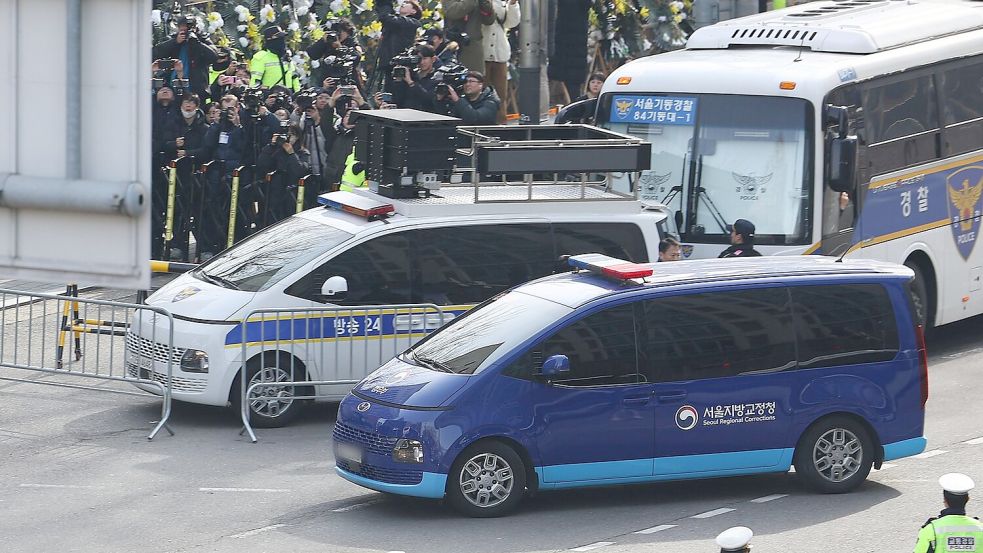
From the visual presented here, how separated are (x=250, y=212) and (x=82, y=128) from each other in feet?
47.2

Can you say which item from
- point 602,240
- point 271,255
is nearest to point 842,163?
point 602,240

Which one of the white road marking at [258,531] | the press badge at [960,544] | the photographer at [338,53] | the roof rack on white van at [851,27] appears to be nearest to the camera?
the press badge at [960,544]

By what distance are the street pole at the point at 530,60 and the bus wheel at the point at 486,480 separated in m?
7.36

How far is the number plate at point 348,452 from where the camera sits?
10586 mm

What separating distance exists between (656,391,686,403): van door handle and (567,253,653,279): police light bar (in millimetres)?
827

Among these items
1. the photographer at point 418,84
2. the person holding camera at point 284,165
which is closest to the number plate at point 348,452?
the person holding camera at point 284,165

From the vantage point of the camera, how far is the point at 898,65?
1597 centimetres

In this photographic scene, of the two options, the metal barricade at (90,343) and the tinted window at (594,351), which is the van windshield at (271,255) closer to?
the metal barricade at (90,343)

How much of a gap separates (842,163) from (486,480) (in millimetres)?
5905

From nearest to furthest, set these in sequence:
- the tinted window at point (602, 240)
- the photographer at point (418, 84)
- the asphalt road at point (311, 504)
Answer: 1. the asphalt road at point (311, 504)
2. the tinted window at point (602, 240)
3. the photographer at point (418, 84)

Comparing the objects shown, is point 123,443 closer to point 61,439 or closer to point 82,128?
point 61,439

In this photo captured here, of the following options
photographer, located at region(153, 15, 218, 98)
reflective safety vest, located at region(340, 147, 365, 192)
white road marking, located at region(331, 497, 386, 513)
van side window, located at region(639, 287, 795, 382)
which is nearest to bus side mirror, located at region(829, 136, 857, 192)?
van side window, located at region(639, 287, 795, 382)

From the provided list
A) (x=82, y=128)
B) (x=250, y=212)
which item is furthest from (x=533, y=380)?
(x=250, y=212)

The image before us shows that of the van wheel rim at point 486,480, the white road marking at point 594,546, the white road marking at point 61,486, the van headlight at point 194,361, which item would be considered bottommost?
the white road marking at point 61,486
